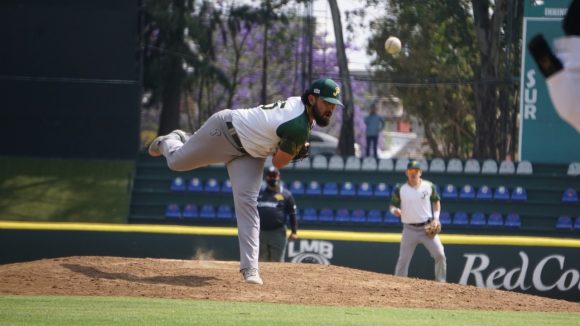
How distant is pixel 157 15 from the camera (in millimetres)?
18891

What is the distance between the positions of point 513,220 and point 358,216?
295cm

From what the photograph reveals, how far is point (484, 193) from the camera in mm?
18094

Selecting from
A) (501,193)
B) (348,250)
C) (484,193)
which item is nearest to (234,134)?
(348,250)

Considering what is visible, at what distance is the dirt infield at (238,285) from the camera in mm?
8680

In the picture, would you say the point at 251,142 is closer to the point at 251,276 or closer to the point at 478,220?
the point at 251,276

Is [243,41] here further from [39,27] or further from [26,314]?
[26,314]

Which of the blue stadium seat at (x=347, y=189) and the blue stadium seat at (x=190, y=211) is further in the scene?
the blue stadium seat at (x=347, y=189)

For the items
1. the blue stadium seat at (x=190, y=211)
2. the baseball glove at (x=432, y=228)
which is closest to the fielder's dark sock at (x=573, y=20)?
the baseball glove at (x=432, y=228)

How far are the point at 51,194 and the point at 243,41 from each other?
191 inches

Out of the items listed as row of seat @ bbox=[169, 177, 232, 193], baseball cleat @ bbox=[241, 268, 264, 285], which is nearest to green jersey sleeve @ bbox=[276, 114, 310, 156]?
baseball cleat @ bbox=[241, 268, 264, 285]

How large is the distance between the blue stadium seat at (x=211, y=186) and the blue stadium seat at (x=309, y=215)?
5.63 ft

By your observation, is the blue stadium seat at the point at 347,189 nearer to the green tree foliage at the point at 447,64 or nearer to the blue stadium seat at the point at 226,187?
the blue stadium seat at the point at 226,187

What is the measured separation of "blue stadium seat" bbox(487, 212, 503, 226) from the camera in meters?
A: 18.0

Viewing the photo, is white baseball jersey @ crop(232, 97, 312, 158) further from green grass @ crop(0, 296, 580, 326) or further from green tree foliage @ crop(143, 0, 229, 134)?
green tree foliage @ crop(143, 0, 229, 134)
